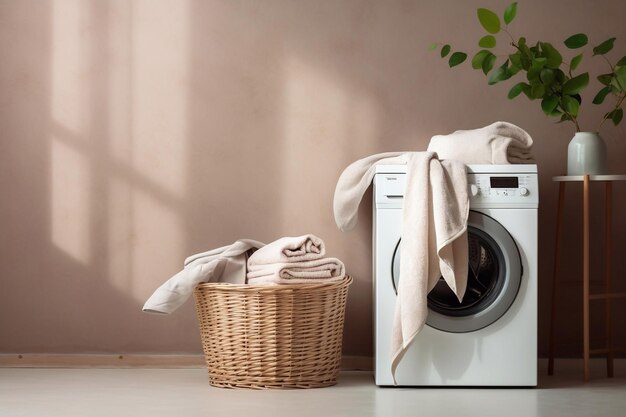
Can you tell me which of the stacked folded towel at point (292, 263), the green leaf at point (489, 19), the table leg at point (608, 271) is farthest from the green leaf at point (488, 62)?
the stacked folded towel at point (292, 263)

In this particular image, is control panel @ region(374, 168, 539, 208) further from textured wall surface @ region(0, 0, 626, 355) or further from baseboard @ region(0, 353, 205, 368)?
baseboard @ region(0, 353, 205, 368)

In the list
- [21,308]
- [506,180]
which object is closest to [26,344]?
[21,308]

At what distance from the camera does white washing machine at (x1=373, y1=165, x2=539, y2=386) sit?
2.81 meters

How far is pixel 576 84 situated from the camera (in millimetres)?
2936

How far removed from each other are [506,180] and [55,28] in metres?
1.87

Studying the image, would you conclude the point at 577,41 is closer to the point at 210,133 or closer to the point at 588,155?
the point at 588,155

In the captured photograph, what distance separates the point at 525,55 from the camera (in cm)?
296

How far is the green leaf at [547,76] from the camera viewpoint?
292cm

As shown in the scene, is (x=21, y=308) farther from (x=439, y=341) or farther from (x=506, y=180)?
(x=506, y=180)

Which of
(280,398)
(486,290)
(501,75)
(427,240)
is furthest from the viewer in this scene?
(501,75)

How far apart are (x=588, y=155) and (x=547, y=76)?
1.10ft

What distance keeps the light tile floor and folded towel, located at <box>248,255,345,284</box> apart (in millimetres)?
369

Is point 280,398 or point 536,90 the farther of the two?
point 536,90

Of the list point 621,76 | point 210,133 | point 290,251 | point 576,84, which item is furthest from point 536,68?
point 210,133
